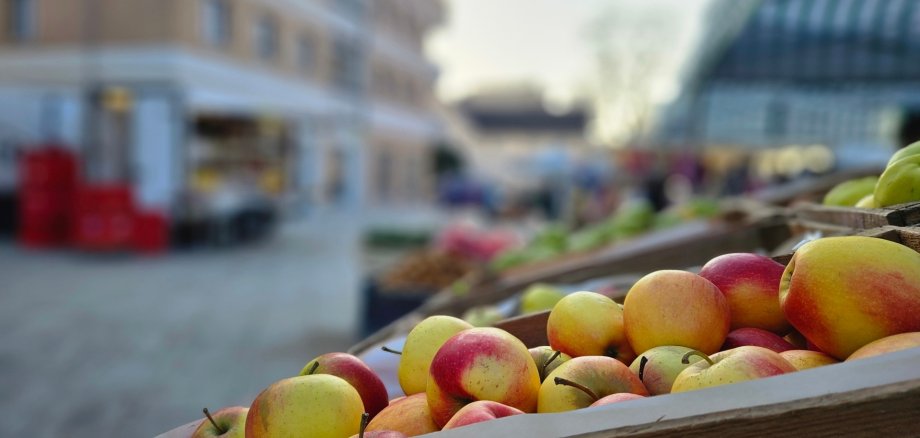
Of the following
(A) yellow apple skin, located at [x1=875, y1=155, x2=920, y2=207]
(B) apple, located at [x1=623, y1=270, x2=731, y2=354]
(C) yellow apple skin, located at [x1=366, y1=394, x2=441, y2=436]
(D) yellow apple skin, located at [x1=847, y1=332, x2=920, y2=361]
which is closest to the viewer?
(D) yellow apple skin, located at [x1=847, y1=332, x2=920, y2=361]

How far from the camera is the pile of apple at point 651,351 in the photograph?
5.09ft

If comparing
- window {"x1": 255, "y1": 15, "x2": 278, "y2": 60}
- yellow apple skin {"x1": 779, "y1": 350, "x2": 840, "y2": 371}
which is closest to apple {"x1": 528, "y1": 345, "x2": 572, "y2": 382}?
yellow apple skin {"x1": 779, "y1": 350, "x2": 840, "y2": 371}

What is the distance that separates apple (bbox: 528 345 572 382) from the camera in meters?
1.83

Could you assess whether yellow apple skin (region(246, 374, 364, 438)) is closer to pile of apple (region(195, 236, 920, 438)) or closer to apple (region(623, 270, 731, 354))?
pile of apple (region(195, 236, 920, 438))

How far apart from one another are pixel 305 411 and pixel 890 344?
1.04m

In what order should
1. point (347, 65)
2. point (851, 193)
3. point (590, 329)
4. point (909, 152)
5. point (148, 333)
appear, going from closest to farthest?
point (590, 329) < point (909, 152) < point (851, 193) < point (148, 333) < point (347, 65)

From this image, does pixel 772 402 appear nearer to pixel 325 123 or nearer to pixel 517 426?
pixel 517 426

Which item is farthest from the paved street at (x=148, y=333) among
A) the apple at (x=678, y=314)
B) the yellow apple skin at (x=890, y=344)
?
Result: the yellow apple skin at (x=890, y=344)

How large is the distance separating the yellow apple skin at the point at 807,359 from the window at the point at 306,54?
82.7 feet

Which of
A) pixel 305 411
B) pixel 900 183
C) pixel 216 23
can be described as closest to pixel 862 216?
pixel 900 183

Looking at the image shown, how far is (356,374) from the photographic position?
1830 mm

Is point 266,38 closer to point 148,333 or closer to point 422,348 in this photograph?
point 148,333

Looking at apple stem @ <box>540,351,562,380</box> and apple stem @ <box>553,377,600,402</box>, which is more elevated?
apple stem @ <box>553,377,600,402</box>

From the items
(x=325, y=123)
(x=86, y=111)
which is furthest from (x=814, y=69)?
(x=325, y=123)
